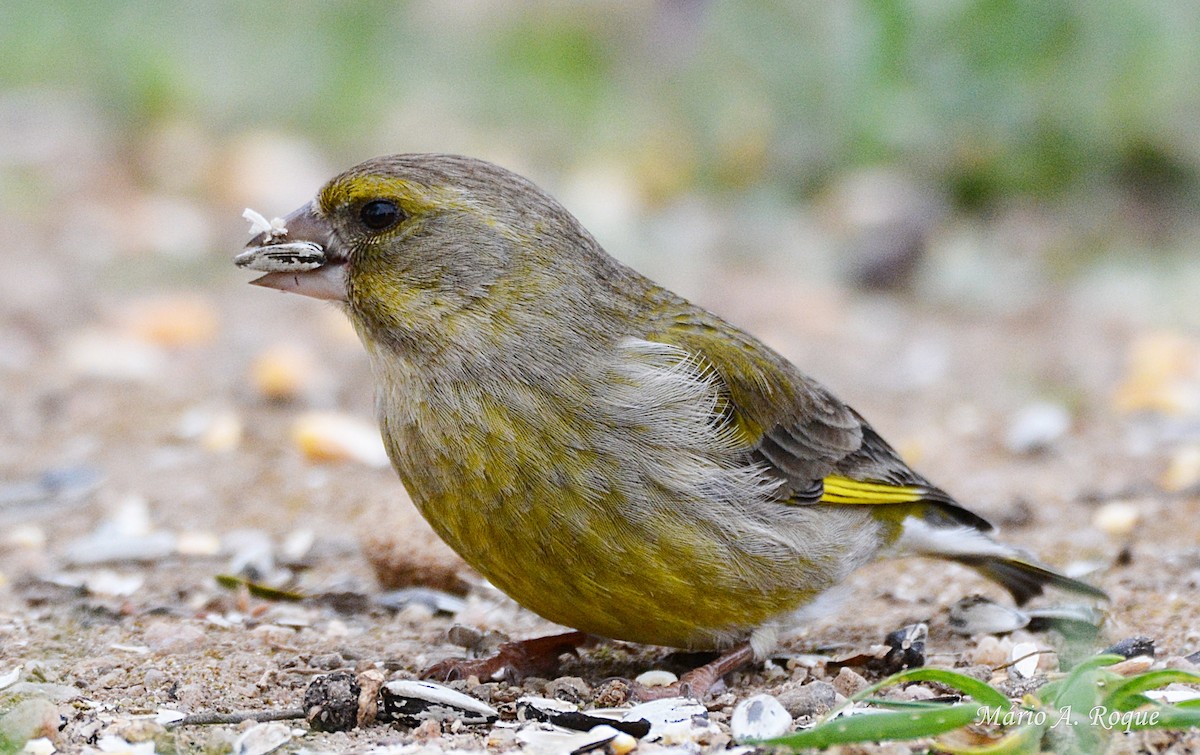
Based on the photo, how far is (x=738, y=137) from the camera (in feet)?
33.8

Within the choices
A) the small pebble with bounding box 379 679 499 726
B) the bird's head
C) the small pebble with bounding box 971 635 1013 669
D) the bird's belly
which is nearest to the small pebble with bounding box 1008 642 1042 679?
the small pebble with bounding box 971 635 1013 669

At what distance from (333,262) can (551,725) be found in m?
1.42

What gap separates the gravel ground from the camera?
399cm

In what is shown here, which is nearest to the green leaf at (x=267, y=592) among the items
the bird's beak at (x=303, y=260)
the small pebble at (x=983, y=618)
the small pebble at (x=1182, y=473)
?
the bird's beak at (x=303, y=260)

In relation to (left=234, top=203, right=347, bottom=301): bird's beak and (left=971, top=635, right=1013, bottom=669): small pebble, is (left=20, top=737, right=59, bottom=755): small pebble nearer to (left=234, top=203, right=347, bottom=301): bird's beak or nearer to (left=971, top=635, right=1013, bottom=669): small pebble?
(left=234, top=203, right=347, bottom=301): bird's beak

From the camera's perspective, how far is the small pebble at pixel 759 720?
348 cm

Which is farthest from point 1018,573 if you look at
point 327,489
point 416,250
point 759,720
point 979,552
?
point 327,489

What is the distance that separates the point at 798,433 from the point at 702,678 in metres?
0.86

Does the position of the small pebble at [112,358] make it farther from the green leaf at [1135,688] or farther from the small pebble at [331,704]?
the green leaf at [1135,688]

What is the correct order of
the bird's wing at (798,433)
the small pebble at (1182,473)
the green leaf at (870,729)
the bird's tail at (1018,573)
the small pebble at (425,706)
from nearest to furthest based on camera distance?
the green leaf at (870,729), the small pebble at (425,706), the bird's wing at (798,433), the bird's tail at (1018,573), the small pebble at (1182,473)

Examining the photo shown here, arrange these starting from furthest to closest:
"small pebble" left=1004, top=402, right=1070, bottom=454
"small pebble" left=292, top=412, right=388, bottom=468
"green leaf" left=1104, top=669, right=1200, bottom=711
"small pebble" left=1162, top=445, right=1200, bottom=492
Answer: "small pebble" left=1004, top=402, right=1070, bottom=454
"small pebble" left=292, top=412, right=388, bottom=468
"small pebble" left=1162, top=445, right=1200, bottom=492
"green leaf" left=1104, top=669, right=1200, bottom=711

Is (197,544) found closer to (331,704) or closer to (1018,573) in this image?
(331,704)

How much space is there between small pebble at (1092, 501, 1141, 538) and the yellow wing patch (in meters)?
1.19

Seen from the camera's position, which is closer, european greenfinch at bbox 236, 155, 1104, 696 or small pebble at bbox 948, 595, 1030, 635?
european greenfinch at bbox 236, 155, 1104, 696
